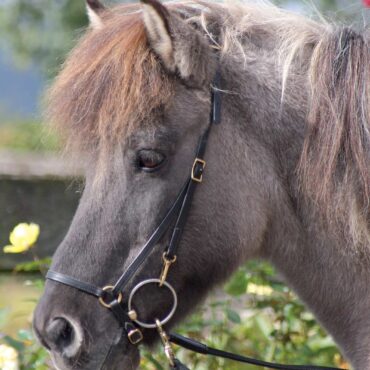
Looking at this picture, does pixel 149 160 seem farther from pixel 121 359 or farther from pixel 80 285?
pixel 121 359

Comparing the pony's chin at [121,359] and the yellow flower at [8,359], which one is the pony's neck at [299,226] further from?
the yellow flower at [8,359]

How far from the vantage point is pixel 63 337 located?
250 centimetres

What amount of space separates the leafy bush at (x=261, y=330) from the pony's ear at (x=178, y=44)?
1303mm

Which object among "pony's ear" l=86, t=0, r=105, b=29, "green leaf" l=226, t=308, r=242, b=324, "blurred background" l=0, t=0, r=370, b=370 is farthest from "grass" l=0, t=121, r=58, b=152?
"pony's ear" l=86, t=0, r=105, b=29

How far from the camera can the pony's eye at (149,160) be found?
252 centimetres

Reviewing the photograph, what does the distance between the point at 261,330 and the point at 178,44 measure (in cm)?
179

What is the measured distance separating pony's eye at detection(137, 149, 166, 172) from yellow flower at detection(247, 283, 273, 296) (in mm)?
1390

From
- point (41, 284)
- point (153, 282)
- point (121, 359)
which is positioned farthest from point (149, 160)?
point (41, 284)

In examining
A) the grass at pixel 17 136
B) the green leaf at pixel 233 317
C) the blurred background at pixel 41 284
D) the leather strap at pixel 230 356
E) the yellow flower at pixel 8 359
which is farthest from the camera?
the grass at pixel 17 136

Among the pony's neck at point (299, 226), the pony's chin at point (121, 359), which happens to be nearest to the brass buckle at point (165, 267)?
the pony's chin at point (121, 359)

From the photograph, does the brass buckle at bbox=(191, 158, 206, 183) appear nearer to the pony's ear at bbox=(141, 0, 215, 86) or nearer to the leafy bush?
the pony's ear at bbox=(141, 0, 215, 86)

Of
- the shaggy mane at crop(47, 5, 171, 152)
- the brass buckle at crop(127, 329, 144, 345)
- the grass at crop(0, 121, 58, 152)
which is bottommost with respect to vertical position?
the grass at crop(0, 121, 58, 152)

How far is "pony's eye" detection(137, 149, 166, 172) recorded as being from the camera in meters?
2.52

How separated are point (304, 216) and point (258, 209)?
147 mm
